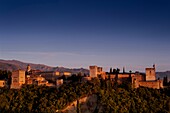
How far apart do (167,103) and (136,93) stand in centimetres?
522

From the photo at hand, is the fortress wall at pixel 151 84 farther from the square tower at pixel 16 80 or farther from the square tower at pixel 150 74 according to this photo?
the square tower at pixel 16 80

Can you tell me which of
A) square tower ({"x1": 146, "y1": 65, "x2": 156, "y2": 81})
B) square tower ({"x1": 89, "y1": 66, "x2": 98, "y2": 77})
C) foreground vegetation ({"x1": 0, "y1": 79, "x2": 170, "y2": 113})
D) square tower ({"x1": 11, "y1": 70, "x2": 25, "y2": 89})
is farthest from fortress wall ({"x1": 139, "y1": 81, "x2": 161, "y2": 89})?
square tower ({"x1": 11, "y1": 70, "x2": 25, "y2": 89})

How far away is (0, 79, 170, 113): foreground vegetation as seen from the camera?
46.5 meters

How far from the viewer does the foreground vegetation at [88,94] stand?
152ft

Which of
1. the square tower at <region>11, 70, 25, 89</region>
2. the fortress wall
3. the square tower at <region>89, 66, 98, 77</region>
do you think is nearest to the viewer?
the square tower at <region>11, 70, 25, 89</region>

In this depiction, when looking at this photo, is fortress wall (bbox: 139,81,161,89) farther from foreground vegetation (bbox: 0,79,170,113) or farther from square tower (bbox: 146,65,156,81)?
foreground vegetation (bbox: 0,79,170,113)

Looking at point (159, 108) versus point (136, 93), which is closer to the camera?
point (159, 108)

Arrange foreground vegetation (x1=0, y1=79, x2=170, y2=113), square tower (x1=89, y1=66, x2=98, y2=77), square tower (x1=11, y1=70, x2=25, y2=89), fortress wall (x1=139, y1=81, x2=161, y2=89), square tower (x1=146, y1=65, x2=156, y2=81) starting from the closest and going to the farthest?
foreground vegetation (x1=0, y1=79, x2=170, y2=113) < square tower (x1=11, y1=70, x2=25, y2=89) < fortress wall (x1=139, y1=81, x2=161, y2=89) < square tower (x1=89, y1=66, x2=98, y2=77) < square tower (x1=146, y1=65, x2=156, y2=81)

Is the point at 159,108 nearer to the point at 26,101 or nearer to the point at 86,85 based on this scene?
the point at 86,85

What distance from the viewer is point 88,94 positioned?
48.4m

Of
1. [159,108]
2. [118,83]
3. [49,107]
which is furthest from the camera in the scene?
[118,83]

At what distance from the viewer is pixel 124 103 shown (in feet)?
157

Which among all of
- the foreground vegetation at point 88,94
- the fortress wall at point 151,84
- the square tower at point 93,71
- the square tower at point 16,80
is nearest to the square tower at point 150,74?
the fortress wall at point 151,84

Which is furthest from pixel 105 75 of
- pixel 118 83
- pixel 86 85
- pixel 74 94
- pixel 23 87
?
pixel 23 87
